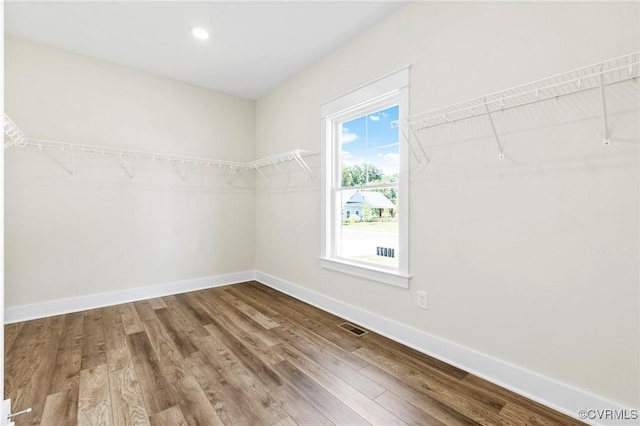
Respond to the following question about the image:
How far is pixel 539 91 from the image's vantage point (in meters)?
1.59

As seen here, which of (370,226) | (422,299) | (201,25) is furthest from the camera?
(370,226)

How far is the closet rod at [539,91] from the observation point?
1.35m

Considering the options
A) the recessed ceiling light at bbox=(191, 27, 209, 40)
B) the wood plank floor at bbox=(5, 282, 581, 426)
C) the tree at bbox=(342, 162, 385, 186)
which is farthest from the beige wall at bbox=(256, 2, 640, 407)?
the recessed ceiling light at bbox=(191, 27, 209, 40)

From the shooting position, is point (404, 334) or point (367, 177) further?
point (367, 177)

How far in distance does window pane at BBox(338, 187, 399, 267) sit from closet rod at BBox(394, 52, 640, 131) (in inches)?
26.2

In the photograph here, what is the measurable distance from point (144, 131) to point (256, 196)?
1.57 m

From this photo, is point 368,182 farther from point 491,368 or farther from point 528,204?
point 491,368

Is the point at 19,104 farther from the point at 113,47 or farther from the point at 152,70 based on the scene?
the point at 152,70

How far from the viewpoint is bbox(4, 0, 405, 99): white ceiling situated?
2293mm

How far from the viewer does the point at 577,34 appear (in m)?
1.50

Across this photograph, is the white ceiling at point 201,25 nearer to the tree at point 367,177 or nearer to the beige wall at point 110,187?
the beige wall at point 110,187

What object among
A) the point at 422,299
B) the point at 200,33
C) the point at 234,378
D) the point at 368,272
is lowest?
the point at 234,378

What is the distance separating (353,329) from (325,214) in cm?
115

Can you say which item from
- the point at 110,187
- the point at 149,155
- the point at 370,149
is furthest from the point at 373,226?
the point at 110,187
